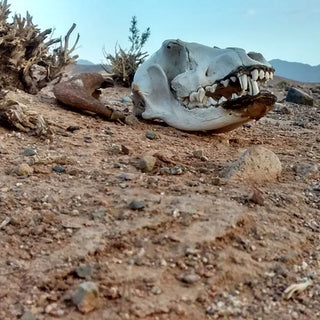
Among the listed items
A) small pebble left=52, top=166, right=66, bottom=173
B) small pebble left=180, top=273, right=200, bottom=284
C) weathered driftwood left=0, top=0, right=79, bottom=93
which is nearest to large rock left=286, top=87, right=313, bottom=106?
weathered driftwood left=0, top=0, right=79, bottom=93

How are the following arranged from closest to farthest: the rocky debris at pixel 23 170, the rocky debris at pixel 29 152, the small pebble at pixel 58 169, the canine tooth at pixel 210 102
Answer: the rocky debris at pixel 23 170 < the small pebble at pixel 58 169 < the rocky debris at pixel 29 152 < the canine tooth at pixel 210 102

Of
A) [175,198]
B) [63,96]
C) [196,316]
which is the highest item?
[63,96]

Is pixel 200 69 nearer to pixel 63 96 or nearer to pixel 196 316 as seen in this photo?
pixel 63 96

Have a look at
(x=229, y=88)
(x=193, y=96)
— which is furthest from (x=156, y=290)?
(x=229, y=88)

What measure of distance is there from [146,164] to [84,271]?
1258mm

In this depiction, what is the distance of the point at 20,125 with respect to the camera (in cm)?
357

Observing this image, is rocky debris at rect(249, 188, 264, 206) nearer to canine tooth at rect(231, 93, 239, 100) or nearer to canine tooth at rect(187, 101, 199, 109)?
canine tooth at rect(231, 93, 239, 100)

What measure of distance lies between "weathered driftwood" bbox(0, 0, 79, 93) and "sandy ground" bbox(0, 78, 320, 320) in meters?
1.98

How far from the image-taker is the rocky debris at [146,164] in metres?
2.98

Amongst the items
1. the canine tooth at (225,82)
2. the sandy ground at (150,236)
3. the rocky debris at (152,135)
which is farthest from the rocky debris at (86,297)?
the canine tooth at (225,82)

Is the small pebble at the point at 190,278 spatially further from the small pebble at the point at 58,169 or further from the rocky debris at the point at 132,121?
the rocky debris at the point at 132,121

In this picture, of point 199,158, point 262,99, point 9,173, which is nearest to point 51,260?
point 9,173

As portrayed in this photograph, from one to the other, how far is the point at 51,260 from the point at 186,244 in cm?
56

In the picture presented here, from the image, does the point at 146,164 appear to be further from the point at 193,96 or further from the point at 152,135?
the point at 193,96
